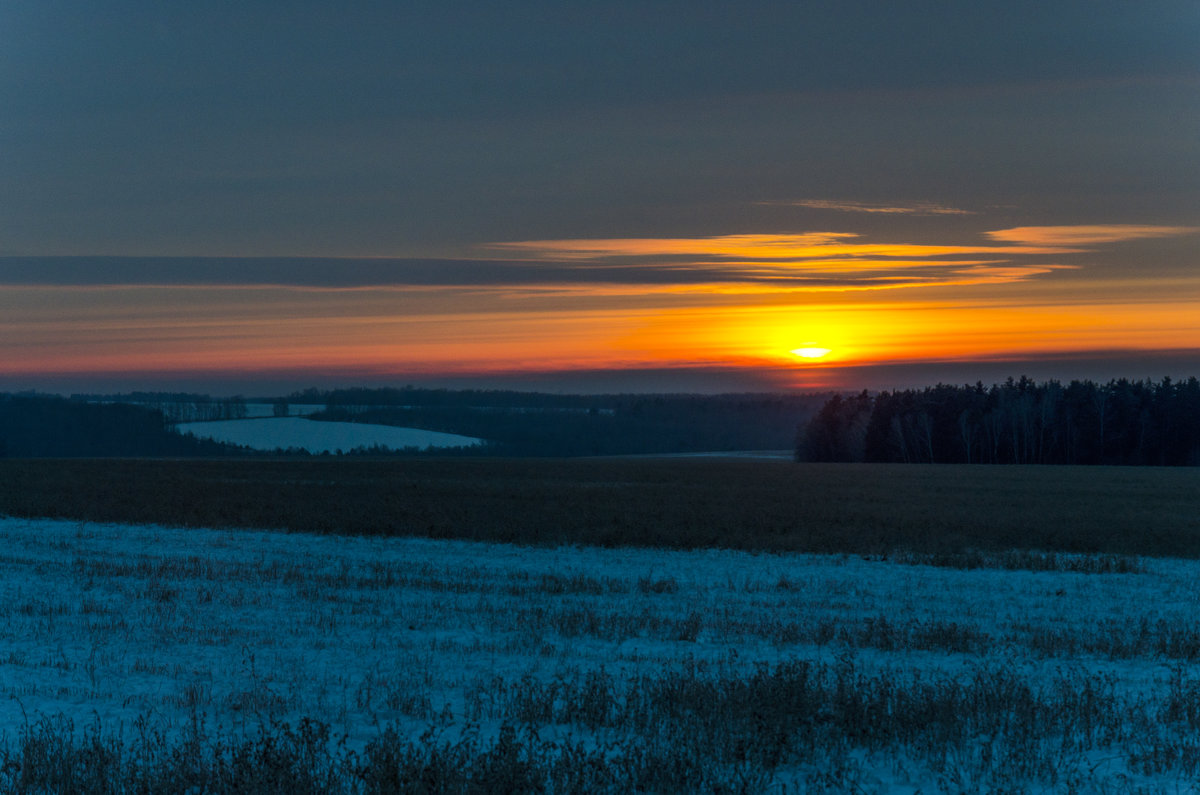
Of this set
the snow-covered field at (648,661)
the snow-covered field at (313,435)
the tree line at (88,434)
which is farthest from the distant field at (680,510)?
the tree line at (88,434)

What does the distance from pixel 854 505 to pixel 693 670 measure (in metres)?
35.8

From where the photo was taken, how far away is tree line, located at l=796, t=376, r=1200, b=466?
120m

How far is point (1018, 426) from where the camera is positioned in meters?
129

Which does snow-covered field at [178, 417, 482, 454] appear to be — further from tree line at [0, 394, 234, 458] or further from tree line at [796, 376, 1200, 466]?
tree line at [796, 376, 1200, 466]

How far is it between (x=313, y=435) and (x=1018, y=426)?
104615mm

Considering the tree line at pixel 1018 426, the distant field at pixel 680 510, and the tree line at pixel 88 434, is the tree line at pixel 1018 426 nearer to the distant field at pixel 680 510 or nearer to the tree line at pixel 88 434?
the distant field at pixel 680 510

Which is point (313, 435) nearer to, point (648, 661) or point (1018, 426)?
point (1018, 426)

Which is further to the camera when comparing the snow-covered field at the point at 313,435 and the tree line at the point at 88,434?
the tree line at the point at 88,434

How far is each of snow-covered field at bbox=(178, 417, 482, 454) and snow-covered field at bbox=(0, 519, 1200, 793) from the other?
135678 mm

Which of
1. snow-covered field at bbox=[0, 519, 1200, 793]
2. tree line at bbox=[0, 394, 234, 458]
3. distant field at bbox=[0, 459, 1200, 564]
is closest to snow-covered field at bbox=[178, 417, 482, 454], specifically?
tree line at bbox=[0, 394, 234, 458]

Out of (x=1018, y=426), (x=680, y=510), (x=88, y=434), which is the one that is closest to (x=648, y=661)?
(x=680, y=510)

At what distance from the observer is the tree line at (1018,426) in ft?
393

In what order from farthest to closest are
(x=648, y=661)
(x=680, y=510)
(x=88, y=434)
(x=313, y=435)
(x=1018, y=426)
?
(x=88, y=434)
(x=313, y=435)
(x=1018, y=426)
(x=680, y=510)
(x=648, y=661)

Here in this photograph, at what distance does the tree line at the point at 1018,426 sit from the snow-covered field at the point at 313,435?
213 ft
